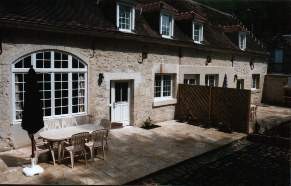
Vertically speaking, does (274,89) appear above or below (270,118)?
above

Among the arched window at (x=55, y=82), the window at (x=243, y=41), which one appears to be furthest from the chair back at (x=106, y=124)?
the window at (x=243, y=41)

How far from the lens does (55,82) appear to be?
32.2ft

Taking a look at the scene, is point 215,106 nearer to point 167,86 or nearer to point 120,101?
point 167,86

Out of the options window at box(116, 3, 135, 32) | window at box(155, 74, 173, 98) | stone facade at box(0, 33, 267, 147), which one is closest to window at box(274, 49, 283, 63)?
stone facade at box(0, 33, 267, 147)

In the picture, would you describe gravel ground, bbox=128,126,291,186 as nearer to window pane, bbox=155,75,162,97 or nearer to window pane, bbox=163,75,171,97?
window pane, bbox=155,75,162,97

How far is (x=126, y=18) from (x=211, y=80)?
7.99 metres

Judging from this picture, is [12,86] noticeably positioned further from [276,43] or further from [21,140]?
[276,43]

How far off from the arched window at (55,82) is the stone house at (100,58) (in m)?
0.03

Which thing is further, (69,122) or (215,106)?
(215,106)

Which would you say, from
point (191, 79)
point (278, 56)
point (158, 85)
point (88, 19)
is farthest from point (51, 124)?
point (278, 56)

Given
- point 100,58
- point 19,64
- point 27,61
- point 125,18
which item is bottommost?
point 19,64

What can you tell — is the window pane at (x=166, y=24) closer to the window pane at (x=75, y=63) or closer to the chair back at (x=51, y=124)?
the window pane at (x=75, y=63)

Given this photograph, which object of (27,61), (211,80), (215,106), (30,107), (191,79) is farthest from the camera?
(211,80)

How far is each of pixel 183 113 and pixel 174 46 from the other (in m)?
3.61
